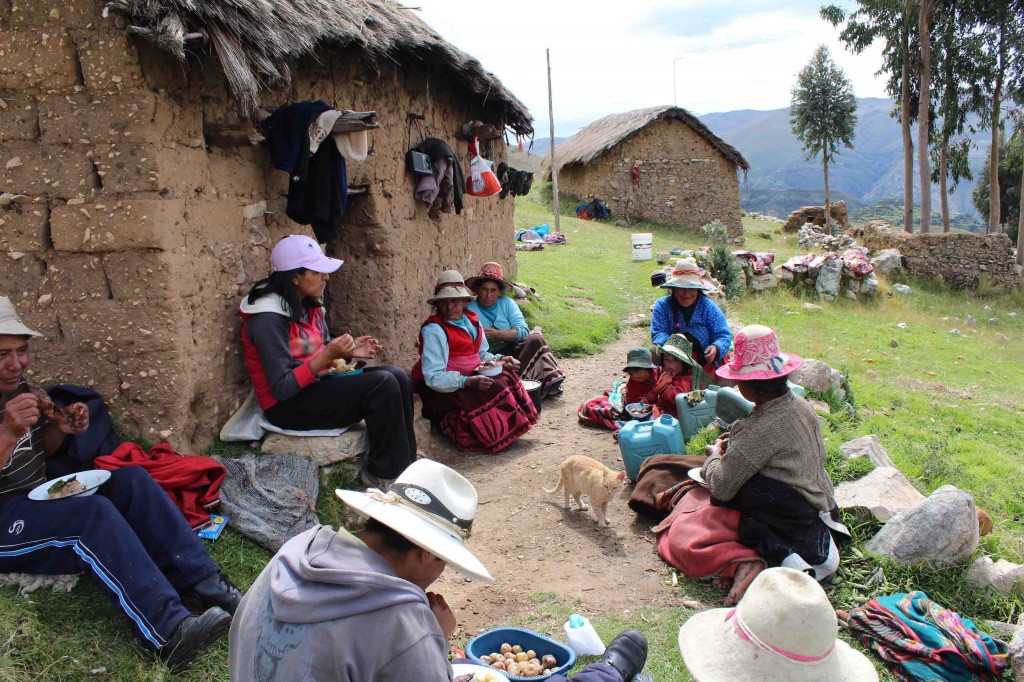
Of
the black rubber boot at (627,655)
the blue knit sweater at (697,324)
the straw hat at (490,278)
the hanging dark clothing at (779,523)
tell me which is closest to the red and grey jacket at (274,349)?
the black rubber boot at (627,655)

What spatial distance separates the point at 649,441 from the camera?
515 cm

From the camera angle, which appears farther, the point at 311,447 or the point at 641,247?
the point at 641,247

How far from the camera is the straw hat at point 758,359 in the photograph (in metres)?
3.65

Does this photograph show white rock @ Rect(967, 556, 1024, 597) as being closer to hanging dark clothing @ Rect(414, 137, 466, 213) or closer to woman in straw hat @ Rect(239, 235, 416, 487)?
woman in straw hat @ Rect(239, 235, 416, 487)

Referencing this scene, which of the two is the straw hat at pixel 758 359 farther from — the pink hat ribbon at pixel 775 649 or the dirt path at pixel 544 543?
the pink hat ribbon at pixel 775 649

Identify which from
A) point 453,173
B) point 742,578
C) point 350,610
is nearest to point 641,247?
point 453,173

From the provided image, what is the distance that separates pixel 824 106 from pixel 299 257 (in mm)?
30834

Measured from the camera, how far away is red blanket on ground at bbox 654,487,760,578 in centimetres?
385

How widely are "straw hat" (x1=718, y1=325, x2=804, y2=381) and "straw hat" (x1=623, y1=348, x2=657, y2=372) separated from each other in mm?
2418

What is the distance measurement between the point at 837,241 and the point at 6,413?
71.3 feet

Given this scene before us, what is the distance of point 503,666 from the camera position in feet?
9.69

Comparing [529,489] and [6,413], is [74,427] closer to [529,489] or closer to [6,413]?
[6,413]

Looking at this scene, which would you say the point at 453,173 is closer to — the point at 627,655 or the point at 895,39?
the point at 627,655

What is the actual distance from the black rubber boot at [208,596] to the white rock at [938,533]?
3.30 m
